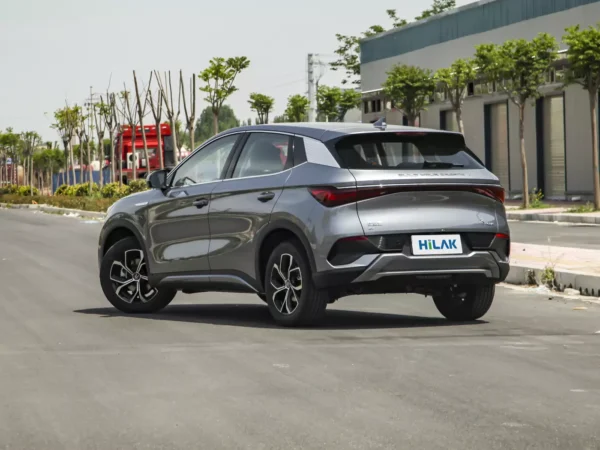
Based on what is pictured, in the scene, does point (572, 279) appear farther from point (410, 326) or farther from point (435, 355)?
point (435, 355)

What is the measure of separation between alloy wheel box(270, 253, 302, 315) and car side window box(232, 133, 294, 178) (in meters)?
0.77

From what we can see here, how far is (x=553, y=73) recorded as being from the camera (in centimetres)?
4100

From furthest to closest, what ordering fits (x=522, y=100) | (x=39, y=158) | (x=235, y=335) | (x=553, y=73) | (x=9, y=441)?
(x=39, y=158), (x=553, y=73), (x=522, y=100), (x=235, y=335), (x=9, y=441)

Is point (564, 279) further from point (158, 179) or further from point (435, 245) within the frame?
point (158, 179)

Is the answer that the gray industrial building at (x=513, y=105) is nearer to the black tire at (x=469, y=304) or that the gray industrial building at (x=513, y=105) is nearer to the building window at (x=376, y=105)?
the building window at (x=376, y=105)

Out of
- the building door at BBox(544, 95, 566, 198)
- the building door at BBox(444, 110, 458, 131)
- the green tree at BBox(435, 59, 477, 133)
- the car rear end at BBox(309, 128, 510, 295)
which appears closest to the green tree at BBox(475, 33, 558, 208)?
the building door at BBox(544, 95, 566, 198)

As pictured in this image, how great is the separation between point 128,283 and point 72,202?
3886cm

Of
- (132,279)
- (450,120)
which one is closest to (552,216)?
(132,279)

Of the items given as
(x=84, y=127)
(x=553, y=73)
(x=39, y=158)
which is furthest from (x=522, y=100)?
(x=39, y=158)

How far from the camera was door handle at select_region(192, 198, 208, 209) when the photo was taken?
35.4 ft

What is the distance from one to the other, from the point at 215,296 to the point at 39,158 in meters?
101

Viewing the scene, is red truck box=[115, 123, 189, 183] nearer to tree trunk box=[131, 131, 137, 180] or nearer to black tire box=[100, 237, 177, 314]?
tree trunk box=[131, 131, 137, 180]

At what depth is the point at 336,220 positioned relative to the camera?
9.46 m

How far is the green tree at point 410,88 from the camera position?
47.7m
